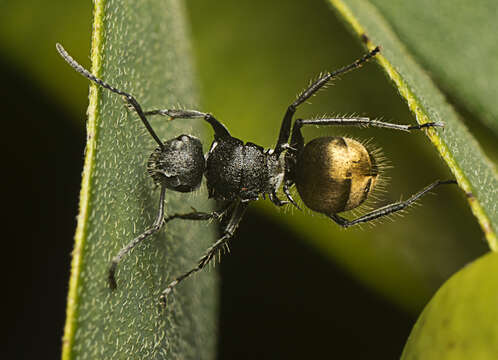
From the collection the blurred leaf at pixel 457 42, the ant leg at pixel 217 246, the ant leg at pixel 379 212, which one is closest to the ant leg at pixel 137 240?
the ant leg at pixel 217 246

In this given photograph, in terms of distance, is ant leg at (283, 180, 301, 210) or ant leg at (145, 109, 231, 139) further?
ant leg at (283, 180, 301, 210)

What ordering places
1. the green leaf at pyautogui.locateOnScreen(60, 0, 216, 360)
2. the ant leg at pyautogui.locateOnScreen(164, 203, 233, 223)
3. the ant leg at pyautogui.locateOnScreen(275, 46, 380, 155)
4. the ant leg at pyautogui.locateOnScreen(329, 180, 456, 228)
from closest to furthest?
1. the green leaf at pyautogui.locateOnScreen(60, 0, 216, 360)
2. the ant leg at pyautogui.locateOnScreen(164, 203, 233, 223)
3. the ant leg at pyautogui.locateOnScreen(275, 46, 380, 155)
4. the ant leg at pyautogui.locateOnScreen(329, 180, 456, 228)

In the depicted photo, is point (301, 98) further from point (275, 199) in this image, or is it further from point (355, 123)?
point (275, 199)

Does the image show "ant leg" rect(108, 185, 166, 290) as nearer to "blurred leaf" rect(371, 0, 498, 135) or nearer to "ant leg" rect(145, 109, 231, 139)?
"ant leg" rect(145, 109, 231, 139)

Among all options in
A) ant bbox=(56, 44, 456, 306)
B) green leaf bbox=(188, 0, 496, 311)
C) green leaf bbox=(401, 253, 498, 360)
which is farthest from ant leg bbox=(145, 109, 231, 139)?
green leaf bbox=(401, 253, 498, 360)

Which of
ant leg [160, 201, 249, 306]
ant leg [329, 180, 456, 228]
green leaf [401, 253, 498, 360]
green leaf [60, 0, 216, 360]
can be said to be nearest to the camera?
green leaf [401, 253, 498, 360]

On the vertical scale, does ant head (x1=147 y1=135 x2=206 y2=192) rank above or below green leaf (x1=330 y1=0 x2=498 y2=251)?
above

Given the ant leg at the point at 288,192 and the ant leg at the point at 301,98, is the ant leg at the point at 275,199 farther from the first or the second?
the ant leg at the point at 301,98

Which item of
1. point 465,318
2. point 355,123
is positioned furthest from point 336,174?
point 465,318

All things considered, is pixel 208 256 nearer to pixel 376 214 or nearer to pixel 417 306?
pixel 376 214

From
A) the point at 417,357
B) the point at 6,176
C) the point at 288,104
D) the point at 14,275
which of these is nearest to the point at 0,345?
the point at 14,275
